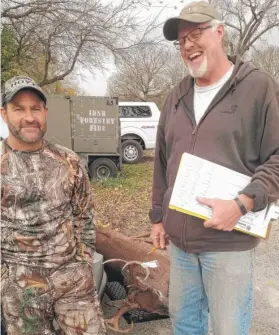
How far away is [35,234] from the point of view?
2.29m

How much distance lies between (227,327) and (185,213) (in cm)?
64

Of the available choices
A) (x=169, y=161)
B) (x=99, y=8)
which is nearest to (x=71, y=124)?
(x=99, y=8)

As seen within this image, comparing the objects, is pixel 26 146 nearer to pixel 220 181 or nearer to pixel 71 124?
pixel 220 181

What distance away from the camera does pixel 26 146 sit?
7.68 feet

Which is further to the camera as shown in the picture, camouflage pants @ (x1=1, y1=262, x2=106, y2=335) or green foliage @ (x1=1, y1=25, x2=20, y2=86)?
green foliage @ (x1=1, y1=25, x2=20, y2=86)

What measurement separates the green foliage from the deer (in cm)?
1134

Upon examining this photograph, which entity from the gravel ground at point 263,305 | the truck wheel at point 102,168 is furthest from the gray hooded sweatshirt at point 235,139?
the truck wheel at point 102,168

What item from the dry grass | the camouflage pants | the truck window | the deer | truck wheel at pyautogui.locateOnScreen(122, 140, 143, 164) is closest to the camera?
the camouflage pants

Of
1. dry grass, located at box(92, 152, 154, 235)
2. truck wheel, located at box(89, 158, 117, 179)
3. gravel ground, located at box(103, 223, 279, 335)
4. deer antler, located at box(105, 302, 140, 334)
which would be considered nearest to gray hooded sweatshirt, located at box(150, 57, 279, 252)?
deer antler, located at box(105, 302, 140, 334)

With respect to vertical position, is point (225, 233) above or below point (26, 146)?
below

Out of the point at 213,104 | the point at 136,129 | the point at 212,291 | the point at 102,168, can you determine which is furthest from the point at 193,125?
the point at 136,129

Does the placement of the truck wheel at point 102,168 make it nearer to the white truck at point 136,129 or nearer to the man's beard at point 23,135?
the white truck at point 136,129

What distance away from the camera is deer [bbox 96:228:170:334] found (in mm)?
2920

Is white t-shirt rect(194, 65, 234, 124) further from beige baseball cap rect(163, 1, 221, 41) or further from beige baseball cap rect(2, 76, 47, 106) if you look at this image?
beige baseball cap rect(2, 76, 47, 106)
